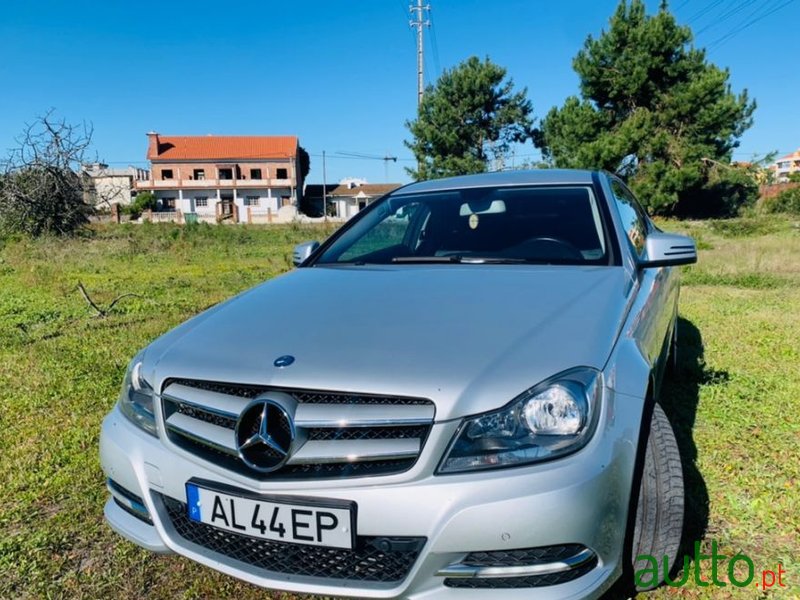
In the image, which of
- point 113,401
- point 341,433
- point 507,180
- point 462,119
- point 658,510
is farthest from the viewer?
point 462,119

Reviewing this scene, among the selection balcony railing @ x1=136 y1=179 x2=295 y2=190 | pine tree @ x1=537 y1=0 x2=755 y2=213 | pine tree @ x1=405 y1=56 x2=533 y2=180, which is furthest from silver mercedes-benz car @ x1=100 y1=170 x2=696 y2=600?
balcony railing @ x1=136 y1=179 x2=295 y2=190

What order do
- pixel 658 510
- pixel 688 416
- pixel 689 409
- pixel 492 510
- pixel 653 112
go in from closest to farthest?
pixel 492 510 < pixel 658 510 < pixel 688 416 < pixel 689 409 < pixel 653 112

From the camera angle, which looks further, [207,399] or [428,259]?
[428,259]

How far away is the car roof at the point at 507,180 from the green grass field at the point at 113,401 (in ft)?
4.78

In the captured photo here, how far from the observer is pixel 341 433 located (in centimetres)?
150

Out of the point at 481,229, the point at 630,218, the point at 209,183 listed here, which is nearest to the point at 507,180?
the point at 481,229

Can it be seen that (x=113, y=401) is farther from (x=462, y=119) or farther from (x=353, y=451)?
(x=462, y=119)

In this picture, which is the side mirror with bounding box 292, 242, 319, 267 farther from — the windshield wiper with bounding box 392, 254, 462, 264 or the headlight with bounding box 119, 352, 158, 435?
the headlight with bounding box 119, 352, 158, 435

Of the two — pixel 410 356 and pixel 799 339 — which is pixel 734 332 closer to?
pixel 799 339

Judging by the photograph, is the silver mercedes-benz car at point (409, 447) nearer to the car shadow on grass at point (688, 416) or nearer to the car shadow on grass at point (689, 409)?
the car shadow on grass at point (688, 416)

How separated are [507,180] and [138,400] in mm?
2141

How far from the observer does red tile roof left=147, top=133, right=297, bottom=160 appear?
196ft

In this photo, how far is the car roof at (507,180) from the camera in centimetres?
304

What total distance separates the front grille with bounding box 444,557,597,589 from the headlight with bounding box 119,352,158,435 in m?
1.00
